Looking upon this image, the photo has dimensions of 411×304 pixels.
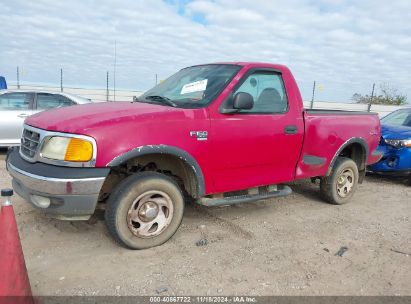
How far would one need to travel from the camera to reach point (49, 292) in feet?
9.70

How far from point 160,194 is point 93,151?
31.7 inches

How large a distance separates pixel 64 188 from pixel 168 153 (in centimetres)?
97

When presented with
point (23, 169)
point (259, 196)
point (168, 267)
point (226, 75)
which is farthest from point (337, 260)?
point (23, 169)

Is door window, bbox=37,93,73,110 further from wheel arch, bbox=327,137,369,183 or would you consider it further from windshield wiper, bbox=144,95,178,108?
wheel arch, bbox=327,137,369,183

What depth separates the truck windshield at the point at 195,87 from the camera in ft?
13.5

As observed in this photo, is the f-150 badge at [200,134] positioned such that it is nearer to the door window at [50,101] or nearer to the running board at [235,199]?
the running board at [235,199]

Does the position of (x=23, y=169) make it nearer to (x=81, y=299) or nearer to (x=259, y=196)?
(x=81, y=299)

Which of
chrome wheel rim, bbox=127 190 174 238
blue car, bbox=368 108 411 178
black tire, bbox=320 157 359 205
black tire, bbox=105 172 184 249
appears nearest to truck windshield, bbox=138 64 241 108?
black tire, bbox=105 172 184 249

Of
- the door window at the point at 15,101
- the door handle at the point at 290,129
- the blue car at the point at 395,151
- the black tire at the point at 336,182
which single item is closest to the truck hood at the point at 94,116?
the door handle at the point at 290,129

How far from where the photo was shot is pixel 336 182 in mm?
5504

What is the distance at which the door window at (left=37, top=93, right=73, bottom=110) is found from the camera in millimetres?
8281

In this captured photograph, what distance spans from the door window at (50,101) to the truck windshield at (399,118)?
6.98 metres

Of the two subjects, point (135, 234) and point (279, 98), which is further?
point (279, 98)

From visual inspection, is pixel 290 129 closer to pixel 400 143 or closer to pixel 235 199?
pixel 235 199
